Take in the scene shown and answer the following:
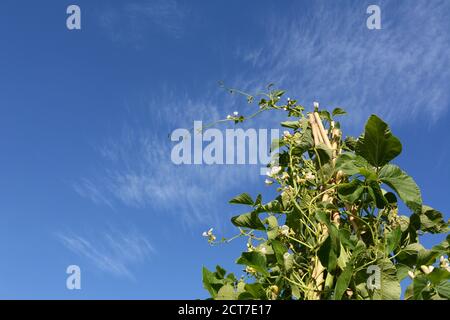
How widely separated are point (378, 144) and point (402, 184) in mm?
148

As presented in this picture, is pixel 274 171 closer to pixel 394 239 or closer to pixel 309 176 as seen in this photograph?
pixel 309 176

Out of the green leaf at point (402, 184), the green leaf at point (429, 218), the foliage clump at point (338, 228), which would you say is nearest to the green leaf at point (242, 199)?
the foliage clump at point (338, 228)

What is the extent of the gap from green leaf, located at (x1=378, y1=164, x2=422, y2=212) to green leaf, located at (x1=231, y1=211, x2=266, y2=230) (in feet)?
1.57

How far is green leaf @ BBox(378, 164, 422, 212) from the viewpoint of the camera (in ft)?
4.53

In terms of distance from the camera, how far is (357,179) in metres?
1.43

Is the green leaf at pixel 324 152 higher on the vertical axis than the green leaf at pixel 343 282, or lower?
higher

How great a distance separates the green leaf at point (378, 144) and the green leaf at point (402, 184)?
1.4 inches

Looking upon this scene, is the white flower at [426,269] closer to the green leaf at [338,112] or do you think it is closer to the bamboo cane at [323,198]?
the bamboo cane at [323,198]

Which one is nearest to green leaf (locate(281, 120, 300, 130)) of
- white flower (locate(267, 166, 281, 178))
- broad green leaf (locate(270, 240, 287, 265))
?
white flower (locate(267, 166, 281, 178))

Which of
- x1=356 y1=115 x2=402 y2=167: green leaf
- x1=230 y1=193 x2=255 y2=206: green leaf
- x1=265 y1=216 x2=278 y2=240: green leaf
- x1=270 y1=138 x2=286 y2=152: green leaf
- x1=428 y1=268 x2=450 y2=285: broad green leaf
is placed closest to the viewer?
x1=428 y1=268 x2=450 y2=285: broad green leaf

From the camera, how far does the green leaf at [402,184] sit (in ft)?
4.53

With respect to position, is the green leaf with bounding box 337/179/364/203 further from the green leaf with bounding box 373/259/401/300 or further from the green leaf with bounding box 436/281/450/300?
the green leaf with bounding box 436/281/450/300

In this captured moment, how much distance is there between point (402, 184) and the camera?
138cm
